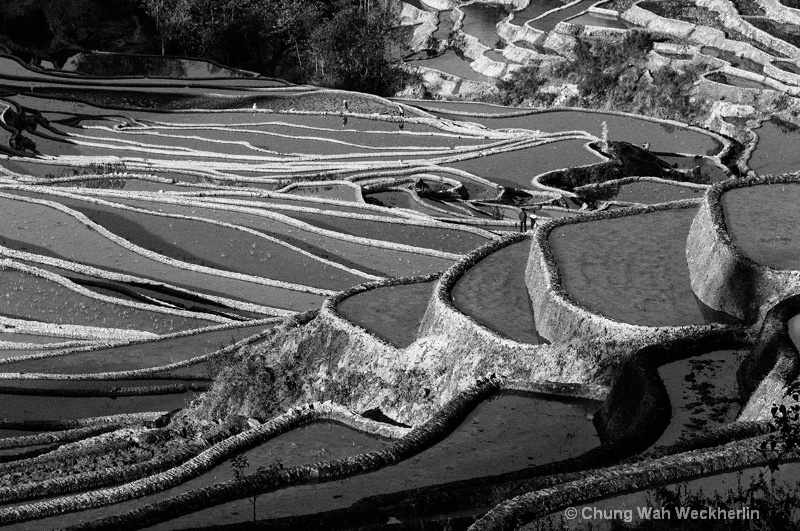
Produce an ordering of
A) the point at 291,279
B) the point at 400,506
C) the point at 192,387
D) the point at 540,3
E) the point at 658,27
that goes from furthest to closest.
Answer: the point at 540,3, the point at 658,27, the point at 291,279, the point at 192,387, the point at 400,506

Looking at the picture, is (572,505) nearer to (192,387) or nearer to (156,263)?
(192,387)

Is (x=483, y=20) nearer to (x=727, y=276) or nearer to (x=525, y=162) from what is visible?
(x=525, y=162)

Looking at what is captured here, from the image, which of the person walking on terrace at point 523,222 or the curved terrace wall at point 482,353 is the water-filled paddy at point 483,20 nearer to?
the person walking on terrace at point 523,222

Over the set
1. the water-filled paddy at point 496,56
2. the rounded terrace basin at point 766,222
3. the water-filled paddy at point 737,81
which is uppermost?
the rounded terrace basin at point 766,222

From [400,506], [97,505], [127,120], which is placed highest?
[400,506]

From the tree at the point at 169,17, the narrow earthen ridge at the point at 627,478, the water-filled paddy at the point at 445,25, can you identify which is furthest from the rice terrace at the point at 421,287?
the tree at the point at 169,17

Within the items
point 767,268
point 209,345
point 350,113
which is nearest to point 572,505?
point 767,268
